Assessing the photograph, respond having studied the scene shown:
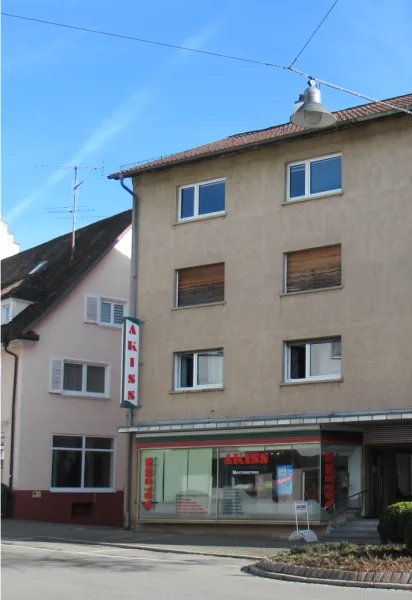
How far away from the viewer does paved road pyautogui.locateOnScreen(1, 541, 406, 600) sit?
1195cm

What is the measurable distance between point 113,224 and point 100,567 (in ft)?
72.2

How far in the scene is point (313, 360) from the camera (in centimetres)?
2400

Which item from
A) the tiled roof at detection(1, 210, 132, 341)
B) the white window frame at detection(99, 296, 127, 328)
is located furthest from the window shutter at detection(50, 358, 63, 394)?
the white window frame at detection(99, 296, 127, 328)

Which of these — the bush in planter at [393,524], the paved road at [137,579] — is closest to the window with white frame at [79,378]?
the paved road at [137,579]

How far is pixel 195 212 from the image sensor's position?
2698 centimetres

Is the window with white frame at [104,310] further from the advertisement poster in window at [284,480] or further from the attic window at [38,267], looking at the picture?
the advertisement poster in window at [284,480]

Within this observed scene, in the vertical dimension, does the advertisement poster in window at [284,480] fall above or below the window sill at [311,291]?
below

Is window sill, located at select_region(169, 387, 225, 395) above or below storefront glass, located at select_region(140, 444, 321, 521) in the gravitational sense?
above

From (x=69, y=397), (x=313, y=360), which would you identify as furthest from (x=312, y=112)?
(x=69, y=397)

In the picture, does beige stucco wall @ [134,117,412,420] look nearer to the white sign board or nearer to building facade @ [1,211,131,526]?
the white sign board

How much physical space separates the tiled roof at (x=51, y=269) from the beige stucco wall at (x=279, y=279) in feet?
18.5

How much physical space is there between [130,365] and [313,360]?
561 cm

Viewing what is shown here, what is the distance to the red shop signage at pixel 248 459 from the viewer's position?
79.2 feet

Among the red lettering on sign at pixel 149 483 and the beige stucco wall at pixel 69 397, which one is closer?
the red lettering on sign at pixel 149 483
